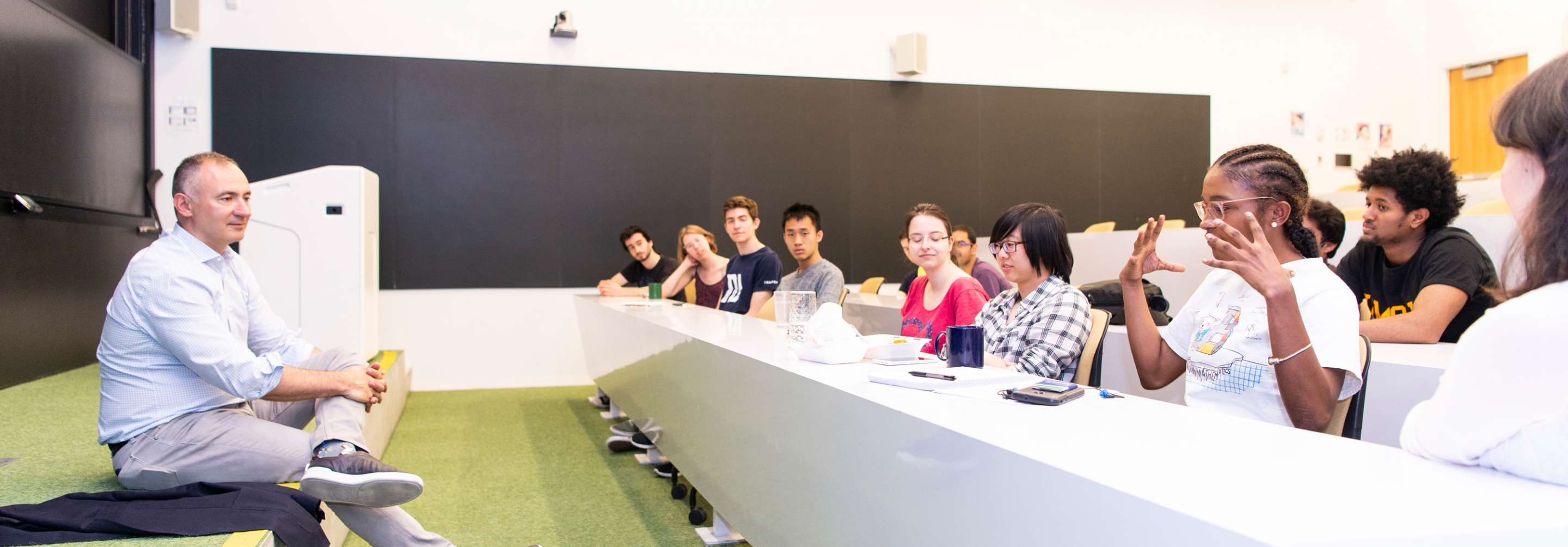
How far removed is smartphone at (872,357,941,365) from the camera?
1.70 meters

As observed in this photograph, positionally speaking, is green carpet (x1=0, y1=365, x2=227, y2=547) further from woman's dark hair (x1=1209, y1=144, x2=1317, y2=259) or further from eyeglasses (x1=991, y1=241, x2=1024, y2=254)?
woman's dark hair (x1=1209, y1=144, x2=1317, y2=259)

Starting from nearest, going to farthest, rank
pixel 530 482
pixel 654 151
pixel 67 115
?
pixel 530 482 < pixel 67 115 < pixel 654 151

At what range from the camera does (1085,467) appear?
880mm

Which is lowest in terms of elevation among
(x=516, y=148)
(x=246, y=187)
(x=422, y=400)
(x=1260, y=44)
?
(x=422, y=400)

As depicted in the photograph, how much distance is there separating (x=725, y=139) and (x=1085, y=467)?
18.5 feet

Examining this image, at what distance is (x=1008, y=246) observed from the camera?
206 cm

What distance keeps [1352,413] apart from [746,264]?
113 inches

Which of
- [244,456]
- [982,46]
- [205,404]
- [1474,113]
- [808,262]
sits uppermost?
[982,46]

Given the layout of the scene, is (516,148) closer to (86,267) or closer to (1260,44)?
(86,267)

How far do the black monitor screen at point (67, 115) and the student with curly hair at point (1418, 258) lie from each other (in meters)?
5.14

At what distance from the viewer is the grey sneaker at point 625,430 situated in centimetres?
395

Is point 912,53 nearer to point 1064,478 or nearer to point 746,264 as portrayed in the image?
point 746,264

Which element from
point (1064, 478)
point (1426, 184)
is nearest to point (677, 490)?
point (1064, 478)

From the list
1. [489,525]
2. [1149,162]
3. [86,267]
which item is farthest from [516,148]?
[1149,162]
